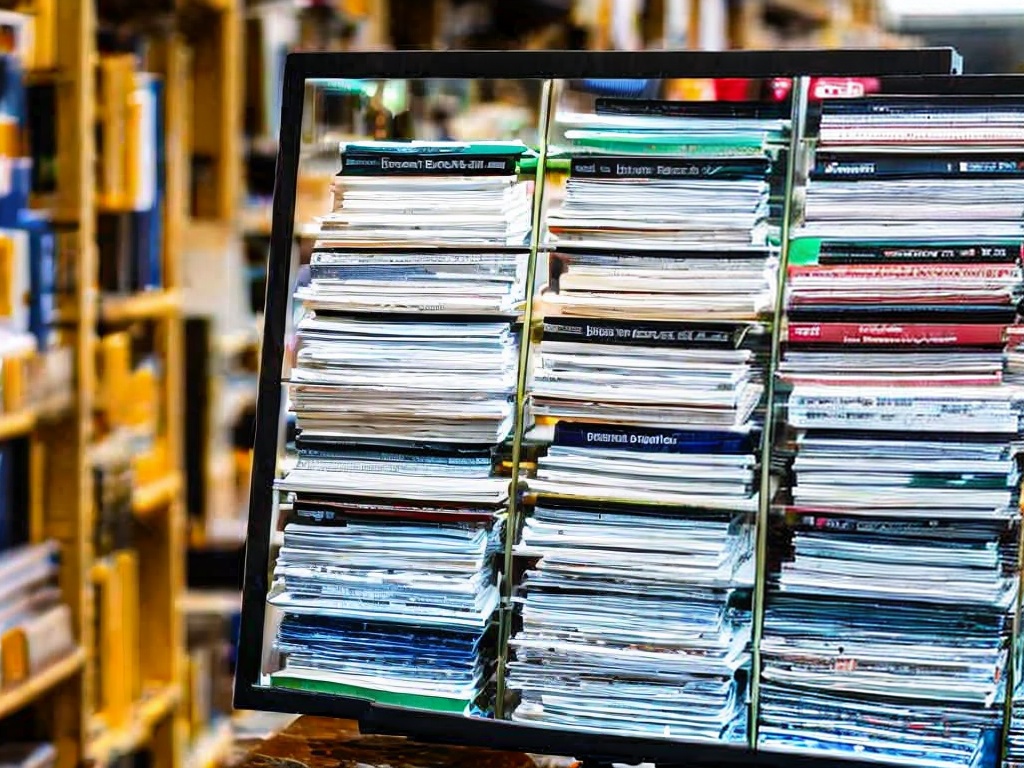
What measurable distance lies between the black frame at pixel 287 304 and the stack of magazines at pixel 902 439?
Answer: 0.12 ft

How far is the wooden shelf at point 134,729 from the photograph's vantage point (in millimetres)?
3332

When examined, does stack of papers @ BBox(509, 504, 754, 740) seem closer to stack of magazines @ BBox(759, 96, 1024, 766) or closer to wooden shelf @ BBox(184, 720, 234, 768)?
stack of magazines @ BBox(759, 96, 1024, 766)

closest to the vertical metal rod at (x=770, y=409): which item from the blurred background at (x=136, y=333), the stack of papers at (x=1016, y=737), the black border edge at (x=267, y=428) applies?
the stack of papers at (x=1016, y=737)

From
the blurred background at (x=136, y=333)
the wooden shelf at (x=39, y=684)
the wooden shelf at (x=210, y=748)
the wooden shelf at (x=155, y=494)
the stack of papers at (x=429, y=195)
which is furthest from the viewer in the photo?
the wooden shelf at (x=210, y=748)

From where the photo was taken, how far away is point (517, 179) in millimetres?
1198

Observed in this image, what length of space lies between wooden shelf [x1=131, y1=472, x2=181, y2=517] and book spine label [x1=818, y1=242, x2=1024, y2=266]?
8.36 ft

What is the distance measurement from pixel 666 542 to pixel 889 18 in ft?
27.4

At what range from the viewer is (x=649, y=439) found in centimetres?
117

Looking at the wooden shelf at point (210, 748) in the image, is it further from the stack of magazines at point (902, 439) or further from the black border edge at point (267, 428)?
the stack of magazines at point (902, 439)

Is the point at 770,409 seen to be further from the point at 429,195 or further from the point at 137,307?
the point at 137,307

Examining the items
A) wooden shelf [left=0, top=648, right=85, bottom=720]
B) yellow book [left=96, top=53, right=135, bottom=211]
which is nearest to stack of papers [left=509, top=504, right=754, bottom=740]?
wooden shelf [left=0, top=648, right=85, bottom=720]

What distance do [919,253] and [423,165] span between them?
395 millimetres

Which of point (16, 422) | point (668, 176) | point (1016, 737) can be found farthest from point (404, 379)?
point (16, 422)

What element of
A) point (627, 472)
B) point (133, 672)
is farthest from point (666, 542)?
point (133, 672)
